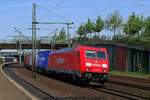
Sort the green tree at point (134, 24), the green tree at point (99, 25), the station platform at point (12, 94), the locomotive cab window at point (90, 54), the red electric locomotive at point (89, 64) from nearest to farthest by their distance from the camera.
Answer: the station platform at point (12, 94) < the red electric locomotive at point (89, 64) < the locomotive cab window at point (90, 54) < the green tree at point (134, 24) < the green tree at point (99, 25)

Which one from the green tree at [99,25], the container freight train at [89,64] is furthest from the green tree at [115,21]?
the container freight train at [89,64]

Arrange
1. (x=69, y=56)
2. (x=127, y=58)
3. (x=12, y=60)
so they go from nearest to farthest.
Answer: (x=69, y=56), (x=127, y=58), (x=12, y=60)

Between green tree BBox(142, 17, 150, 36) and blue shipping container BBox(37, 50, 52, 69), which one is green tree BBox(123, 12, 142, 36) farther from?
blue shipping container BBox(37, 50, 52, 69)

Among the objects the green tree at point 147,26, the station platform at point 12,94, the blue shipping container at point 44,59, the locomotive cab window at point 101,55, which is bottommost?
the station platform at point 12,94

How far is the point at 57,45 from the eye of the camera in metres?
116

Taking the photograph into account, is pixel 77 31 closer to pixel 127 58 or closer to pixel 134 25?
pixel 134 25

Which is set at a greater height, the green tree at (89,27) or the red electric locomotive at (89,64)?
the green tree at (89,27)

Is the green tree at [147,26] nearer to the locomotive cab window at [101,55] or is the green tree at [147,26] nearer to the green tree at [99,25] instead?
the green tree at [99,25]

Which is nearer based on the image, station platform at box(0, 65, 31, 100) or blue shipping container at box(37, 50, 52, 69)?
station platform at box(0, 65, 31, 100)

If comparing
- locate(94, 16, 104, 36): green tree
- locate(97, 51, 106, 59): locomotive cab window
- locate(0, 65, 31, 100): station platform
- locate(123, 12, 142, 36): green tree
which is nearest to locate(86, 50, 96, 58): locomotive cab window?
locate(97, 51, 106, 59): locomotive cab window

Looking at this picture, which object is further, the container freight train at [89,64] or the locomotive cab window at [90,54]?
the locomotive cab window at [90,54]

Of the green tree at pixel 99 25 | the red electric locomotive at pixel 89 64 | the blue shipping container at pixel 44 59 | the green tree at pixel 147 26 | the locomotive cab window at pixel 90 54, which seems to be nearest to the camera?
the red electric locomotive at pixel 89 64

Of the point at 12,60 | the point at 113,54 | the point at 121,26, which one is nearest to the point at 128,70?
the point at 113,54

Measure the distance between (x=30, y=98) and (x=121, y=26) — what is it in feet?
220
